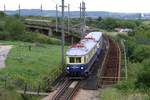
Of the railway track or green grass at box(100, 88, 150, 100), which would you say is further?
the railway track

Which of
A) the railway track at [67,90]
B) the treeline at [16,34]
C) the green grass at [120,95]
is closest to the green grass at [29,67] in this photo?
the railway track at [67,90]

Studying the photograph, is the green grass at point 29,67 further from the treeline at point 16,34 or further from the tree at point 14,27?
the treeline at point 16,34

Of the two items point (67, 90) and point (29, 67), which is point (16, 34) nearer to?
point (29, 67)

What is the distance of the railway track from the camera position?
31288mm

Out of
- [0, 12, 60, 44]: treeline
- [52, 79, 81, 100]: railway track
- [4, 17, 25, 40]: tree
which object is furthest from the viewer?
[0, 12, 60, 44]: treeline

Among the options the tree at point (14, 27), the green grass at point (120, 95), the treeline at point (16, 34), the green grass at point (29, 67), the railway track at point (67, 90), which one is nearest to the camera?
the green grass at point (120, 95)

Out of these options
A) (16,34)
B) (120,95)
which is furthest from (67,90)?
(16,34)

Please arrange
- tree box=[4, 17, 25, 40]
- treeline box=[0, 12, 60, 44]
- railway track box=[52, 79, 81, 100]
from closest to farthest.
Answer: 1. railway track box=[52, 79, 81, 100]
2. tree box=[4, 17, 25, 40]
3. treeline box=[0, 12, 60, 44]

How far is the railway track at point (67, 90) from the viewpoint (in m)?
31.3

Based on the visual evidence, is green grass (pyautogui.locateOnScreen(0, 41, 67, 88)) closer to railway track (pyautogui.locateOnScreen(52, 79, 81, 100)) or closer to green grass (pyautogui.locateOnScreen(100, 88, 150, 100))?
railway track (pyautogui.locateOnScreen(52, 79, 81, 100))

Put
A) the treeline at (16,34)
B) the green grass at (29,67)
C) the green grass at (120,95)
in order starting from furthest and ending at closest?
the treeline at (16,34)
the green grass at (29,67)
the green grass at (120,95)

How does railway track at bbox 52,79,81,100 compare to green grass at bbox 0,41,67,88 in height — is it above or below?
below

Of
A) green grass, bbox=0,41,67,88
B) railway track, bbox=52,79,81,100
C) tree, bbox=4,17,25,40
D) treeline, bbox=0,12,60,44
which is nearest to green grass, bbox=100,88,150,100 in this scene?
railway track, bbox=52,79,81,100

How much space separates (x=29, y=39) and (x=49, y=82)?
1882 inches
